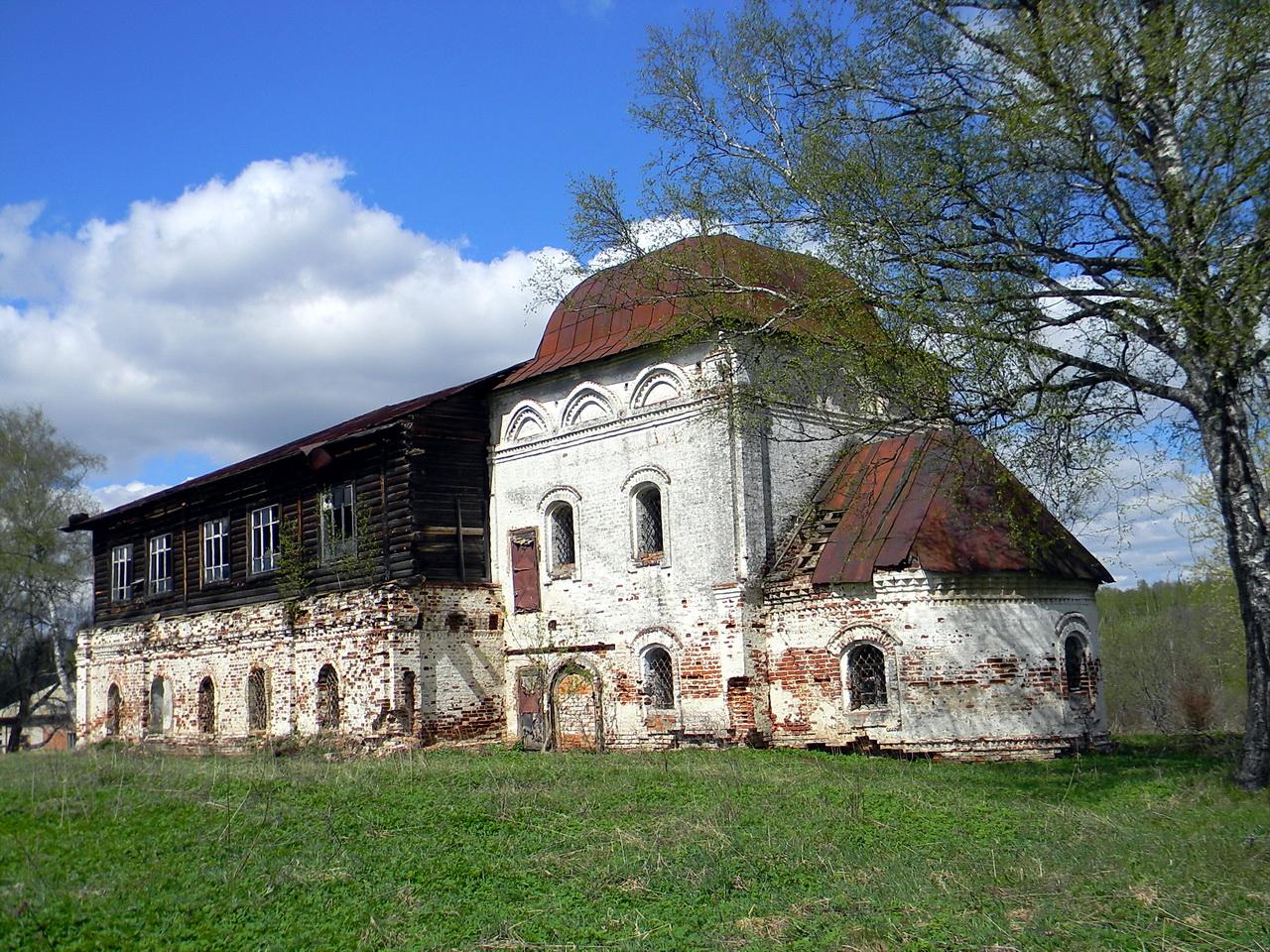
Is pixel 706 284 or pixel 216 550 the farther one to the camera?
pixel 216 550

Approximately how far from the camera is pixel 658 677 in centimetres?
1936

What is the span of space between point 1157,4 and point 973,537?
7.65 m

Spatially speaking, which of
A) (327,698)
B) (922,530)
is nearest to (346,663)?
(327,698)

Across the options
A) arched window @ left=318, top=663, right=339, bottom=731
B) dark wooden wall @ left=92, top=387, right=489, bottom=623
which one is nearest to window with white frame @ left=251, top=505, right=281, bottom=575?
dark wooden wall @ left=92, top=387, right=489, bottom=623

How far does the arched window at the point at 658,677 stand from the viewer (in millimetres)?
19203

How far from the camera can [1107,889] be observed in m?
8.29

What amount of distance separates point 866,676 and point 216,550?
602 inches

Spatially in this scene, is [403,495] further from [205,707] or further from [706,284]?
[706,284]

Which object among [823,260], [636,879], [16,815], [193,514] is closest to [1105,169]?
[823,260]

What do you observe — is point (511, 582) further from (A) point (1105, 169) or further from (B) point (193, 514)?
(A) point (1105, 169)

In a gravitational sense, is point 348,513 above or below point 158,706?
above

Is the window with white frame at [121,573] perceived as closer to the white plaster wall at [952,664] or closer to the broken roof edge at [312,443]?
the broken roof edge at [312,443]

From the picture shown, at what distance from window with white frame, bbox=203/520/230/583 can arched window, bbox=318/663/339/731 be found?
465cm

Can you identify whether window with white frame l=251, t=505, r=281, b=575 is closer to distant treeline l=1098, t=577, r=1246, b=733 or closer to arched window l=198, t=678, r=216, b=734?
arched window l=198, t=678, r=216, b=734
